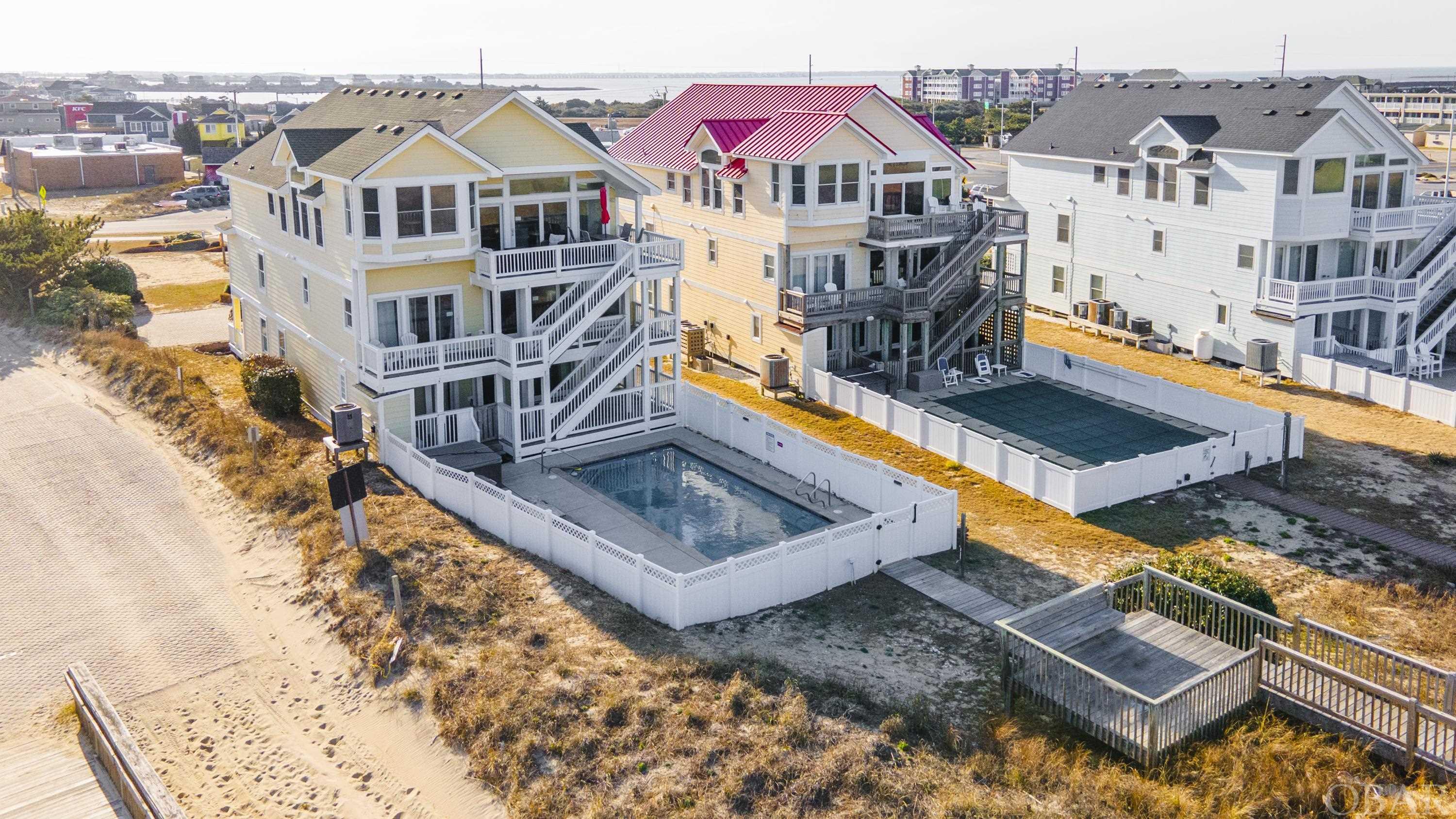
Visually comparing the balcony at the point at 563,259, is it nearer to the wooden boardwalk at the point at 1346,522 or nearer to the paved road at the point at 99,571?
the paved road at the point at 99,571

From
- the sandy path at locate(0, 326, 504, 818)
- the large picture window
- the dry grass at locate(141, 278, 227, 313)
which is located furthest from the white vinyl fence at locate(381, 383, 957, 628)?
the dry grass at locate(141, 278, 227, 313)

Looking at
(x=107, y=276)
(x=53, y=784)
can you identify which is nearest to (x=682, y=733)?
(x=53, y=784)

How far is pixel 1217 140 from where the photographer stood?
3916cm

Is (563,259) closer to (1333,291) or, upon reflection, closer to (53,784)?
(53,784)

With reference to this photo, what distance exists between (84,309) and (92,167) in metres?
58.2

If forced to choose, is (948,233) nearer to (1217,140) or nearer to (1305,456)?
(1217,140)

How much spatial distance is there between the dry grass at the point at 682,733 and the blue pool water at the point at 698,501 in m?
3.66

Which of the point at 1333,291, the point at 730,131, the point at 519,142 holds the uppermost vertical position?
the point at 730,131

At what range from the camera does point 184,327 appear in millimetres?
45875

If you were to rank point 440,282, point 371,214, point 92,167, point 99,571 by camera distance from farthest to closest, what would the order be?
point 92,167 → point 440,282 → point 371,214 → point 99,571

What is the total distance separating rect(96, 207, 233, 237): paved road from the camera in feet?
243

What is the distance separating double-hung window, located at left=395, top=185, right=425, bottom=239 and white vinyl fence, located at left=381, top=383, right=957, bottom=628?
193 inches

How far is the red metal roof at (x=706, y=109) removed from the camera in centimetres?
3900

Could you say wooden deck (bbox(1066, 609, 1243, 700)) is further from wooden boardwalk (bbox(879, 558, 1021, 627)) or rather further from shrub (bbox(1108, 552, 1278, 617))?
wooden boardwalk (bbox(879, 558, 1021, 627))
